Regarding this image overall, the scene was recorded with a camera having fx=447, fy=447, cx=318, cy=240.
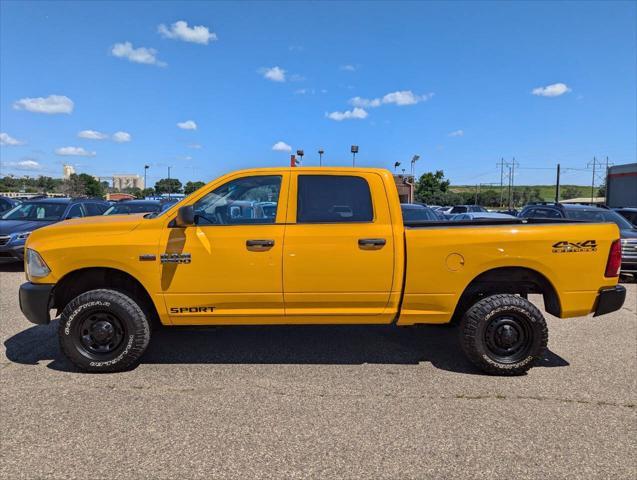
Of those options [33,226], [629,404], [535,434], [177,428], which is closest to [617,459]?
[535,434]

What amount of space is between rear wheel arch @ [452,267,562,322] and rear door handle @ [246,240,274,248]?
1.95m

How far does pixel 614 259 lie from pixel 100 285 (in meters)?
5.01

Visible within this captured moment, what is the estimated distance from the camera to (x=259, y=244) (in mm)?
4090

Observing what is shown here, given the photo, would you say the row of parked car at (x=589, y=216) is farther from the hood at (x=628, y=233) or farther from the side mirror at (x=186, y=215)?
the side mirror at (x=186, y=215)

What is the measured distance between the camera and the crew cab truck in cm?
412

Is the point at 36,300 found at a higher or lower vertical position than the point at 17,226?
lower

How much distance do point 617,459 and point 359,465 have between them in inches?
67.7

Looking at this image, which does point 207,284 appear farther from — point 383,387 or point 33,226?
point 33,226

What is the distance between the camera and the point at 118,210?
11781 millimetres

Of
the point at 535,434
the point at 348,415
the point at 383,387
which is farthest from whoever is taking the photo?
the point at 383,387

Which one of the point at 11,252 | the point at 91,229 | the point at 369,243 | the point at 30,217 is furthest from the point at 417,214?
the point at 30,217

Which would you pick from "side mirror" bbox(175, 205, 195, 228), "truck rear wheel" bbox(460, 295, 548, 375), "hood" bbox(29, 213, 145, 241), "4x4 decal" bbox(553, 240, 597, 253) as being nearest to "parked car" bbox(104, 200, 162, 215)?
"hood" bbox(29, 213, 145, 241)

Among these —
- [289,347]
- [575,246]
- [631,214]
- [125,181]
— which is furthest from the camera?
[125,181]

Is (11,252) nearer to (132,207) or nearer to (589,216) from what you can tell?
(132,207)
